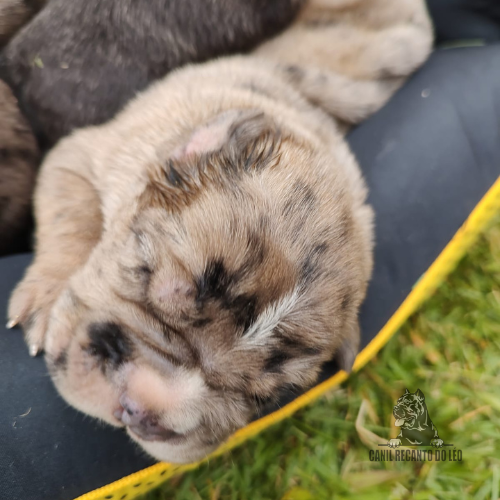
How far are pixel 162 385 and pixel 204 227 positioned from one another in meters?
0.51

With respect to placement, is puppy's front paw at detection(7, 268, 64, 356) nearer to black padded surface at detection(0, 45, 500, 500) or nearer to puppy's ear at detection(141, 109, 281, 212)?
black padded surface at detection(0, 45, 500, 500)

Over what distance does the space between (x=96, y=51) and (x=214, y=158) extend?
1.37m

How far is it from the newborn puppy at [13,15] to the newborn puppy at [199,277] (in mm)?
1392

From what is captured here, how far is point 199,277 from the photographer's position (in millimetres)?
1483

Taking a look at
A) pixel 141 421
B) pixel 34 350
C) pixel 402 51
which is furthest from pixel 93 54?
pixel 141 421

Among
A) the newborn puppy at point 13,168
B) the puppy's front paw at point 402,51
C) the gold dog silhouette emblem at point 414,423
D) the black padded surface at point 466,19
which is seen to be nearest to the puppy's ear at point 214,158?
the newborn puppy at point 13,168

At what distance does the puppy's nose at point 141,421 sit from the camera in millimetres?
1452

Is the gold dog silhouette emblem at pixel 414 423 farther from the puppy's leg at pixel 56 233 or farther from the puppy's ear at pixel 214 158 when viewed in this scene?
the puppy's leg at pixel 56 233

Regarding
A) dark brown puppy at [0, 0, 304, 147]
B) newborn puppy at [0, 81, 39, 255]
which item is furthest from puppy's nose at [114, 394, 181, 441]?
dark brown puppy at [0, 0, 304, 147]

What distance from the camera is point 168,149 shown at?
196 cm

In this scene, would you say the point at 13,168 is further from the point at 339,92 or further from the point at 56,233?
the point at 339,92

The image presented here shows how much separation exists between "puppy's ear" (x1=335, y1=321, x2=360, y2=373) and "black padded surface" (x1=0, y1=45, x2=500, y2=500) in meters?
0.15

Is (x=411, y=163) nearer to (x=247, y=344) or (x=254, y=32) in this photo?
(x=254, y=32)

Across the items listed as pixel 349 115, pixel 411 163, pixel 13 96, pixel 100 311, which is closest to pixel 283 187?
pixel 100 311
